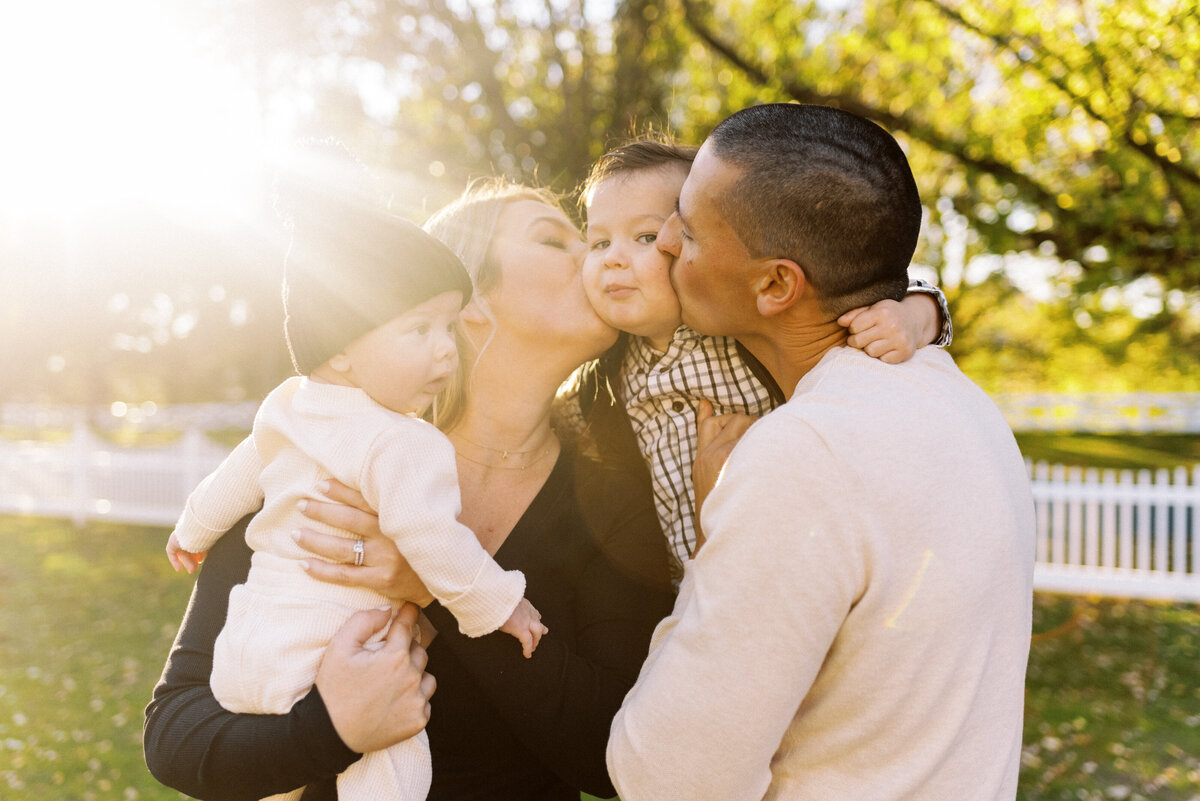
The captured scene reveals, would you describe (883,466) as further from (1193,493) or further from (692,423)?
(1193,493)

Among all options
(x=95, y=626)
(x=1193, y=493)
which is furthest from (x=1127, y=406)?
(x=95, y=626)

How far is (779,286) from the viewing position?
65.0 inches

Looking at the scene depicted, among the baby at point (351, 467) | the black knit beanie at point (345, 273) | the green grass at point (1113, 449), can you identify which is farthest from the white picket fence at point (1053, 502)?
the black knit beanie at point (345, 273)

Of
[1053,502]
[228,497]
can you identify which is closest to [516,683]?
[228,497]

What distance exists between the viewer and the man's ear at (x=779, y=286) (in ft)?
5.30

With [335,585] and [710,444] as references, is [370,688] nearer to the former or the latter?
[335,585]

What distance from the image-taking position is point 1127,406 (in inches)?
942

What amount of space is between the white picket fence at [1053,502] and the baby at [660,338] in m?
8.00

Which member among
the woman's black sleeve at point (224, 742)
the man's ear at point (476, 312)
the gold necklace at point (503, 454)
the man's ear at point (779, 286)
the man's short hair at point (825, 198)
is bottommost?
the woman's black sleeve at point (224, 742)

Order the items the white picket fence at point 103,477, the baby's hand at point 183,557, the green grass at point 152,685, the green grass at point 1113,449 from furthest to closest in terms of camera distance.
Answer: the green grass at point 1113,449
the white picket fence at point 103,477
the green grass at point 152,685
the baby's hand at point 183,557

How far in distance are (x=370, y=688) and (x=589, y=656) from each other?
1.64ft

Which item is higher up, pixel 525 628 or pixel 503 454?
pixel 503 454

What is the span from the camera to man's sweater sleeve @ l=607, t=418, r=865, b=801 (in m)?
1.24

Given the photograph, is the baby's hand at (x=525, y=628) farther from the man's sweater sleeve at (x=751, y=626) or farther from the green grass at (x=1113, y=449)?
the green grass at (x=1113, y=449)
